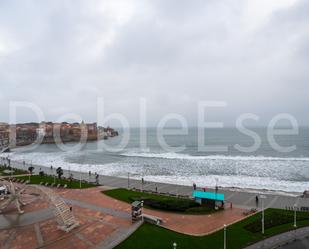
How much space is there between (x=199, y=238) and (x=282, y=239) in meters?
5.06

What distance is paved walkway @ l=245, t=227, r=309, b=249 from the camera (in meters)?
16.2

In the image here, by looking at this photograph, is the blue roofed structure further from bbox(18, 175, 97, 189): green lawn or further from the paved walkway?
bbox(18, 175, 97, 189): green lawn

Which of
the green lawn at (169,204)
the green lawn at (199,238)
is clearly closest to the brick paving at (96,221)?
the green lawn at (169,204)

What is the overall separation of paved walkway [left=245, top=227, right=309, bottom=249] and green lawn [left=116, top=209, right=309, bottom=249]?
0.42 m

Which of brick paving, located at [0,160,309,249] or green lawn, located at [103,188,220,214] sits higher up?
green lawn, located at [103,188,220,214]

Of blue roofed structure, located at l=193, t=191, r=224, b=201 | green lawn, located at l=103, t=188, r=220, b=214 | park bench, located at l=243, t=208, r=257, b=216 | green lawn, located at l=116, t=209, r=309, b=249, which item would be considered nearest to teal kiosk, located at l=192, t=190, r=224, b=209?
blue roofed structure, located at l=193, t=191, r=224, b=201

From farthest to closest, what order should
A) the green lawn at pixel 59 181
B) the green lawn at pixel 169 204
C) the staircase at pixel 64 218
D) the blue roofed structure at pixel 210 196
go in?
1. the green lawn at pixel 59 181
2. the blue roofed structure at pixel 210 196
3. the green lawn at pixel 169 204
4. the staircase at pixel 64 218

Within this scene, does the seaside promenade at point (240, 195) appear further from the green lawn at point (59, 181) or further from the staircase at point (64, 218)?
the staircase at point (64, 218)

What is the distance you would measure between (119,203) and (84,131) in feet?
450

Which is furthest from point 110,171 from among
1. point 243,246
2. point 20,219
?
point 243,246

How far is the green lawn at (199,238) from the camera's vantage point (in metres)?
16.2

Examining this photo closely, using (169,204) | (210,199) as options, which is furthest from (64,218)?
(210,199)

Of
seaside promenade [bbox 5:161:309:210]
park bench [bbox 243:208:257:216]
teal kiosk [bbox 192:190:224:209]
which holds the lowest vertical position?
seaside promenade [bbox 5:161:309:210]

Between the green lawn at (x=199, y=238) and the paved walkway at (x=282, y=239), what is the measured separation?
0.42 m
